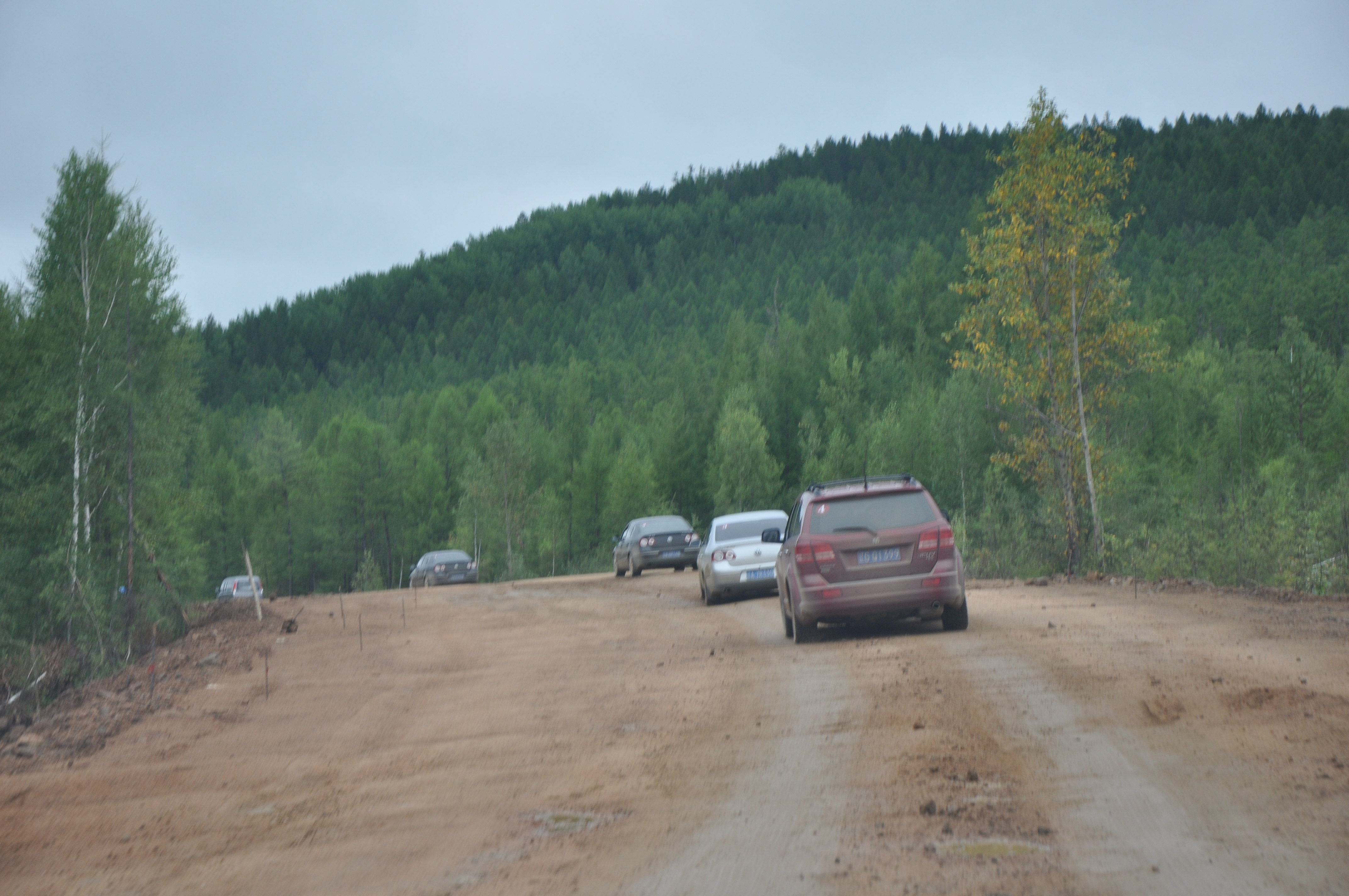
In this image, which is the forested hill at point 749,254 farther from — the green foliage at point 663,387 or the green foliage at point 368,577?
the green foliage at point 368,577

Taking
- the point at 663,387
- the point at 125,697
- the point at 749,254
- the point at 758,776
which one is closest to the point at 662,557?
the point at 125,697

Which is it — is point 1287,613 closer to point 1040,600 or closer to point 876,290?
point 1040,600

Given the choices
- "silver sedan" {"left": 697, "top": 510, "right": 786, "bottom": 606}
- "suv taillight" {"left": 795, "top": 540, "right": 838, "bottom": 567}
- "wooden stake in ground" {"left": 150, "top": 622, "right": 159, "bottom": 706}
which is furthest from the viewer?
"silver sedan" {"left": 697, "top": 510, "right": 786, "bottom": 606}

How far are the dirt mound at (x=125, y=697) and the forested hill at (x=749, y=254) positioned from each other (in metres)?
82.2

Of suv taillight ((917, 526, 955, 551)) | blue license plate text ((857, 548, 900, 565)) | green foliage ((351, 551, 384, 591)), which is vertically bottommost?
green foliage ((351, 551, 384, 591))

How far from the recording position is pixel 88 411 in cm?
2969

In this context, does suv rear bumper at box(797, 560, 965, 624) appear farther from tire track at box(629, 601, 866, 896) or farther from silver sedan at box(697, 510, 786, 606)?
silver sedan at box(697, 510, 786, 606)

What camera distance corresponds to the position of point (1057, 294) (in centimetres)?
2692

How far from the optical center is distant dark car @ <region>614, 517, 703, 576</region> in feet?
102

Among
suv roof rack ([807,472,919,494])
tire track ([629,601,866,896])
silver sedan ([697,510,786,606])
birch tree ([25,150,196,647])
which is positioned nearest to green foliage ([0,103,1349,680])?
birch tree ([25,150,196,647])

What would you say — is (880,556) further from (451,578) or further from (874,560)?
(451,578)

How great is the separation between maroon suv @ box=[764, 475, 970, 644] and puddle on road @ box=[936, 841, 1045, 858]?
7.79 m

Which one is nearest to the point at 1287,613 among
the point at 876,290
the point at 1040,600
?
the point at 1040,600

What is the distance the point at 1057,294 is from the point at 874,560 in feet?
52.5
